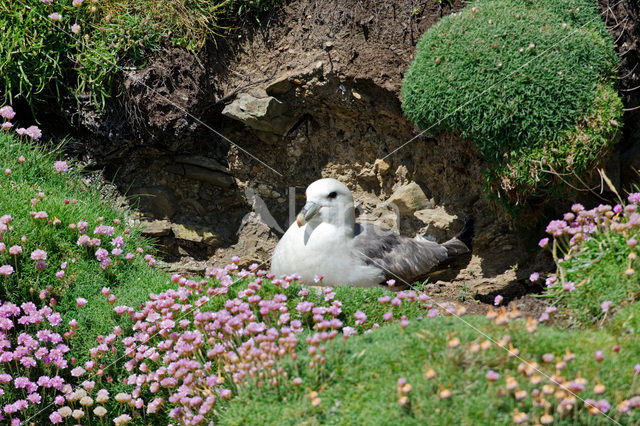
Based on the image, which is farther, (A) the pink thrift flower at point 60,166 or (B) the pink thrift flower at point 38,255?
(A) the pink thrift flower at point 60,166

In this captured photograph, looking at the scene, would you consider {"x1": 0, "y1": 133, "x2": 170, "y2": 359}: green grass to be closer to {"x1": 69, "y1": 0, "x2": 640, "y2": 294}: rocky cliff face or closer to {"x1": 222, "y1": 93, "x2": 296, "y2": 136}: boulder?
{"x1": 69, "y1": 0, "x2": 640, "y2": 294}: rocky cliff face

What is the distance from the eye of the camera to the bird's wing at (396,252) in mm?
5266

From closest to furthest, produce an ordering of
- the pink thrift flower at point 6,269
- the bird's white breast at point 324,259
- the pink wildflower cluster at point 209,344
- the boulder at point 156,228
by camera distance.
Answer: the pink wildflower cluster at point 209,344
the pink thrift flower at point 6,269
the bird's white breast at point 324,259
the boulder at point 156,228

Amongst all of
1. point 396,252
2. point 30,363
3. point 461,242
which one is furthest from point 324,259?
point 30,363

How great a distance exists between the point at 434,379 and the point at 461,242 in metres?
3.05

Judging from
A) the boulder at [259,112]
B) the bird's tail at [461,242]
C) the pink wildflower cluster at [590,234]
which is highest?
the boulder at [259,112]

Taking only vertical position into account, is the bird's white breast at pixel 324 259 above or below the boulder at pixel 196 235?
above

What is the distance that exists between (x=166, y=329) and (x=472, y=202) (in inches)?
131

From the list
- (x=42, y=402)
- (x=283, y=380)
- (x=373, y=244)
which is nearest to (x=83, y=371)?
(x=42, y=402)

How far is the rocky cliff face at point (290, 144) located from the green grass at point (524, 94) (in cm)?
67

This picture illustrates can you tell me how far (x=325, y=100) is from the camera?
20.8 feet

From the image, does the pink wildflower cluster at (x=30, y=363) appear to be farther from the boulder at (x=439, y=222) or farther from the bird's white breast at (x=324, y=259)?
the boulder at (x=439, y=222)

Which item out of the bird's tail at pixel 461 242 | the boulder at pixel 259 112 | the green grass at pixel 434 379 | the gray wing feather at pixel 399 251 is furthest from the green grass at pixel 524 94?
the green grass at pixel 434 379

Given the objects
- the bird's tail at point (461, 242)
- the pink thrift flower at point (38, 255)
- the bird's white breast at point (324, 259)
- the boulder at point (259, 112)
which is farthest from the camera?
the boulder at point (259, 112)
